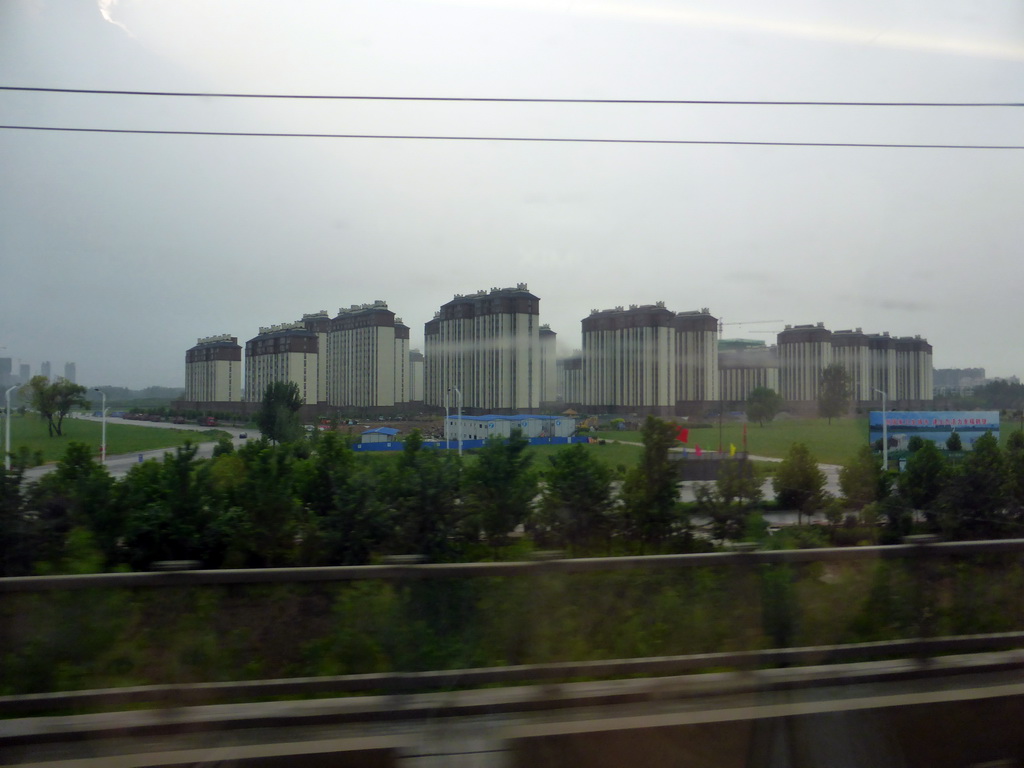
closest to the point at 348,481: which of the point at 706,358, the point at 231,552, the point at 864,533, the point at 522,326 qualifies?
the point at 231,552

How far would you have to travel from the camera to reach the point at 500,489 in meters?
7.80

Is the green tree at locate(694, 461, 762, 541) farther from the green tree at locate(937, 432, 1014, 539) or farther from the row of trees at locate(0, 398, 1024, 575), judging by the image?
the green tree at locate(937, 432, 1014, 539)

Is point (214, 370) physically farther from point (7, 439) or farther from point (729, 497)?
point (729, 497)

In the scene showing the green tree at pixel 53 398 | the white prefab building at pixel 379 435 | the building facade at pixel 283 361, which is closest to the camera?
the green tree at pixel 53 398

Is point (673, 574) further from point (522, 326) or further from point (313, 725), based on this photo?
point (522, 326)

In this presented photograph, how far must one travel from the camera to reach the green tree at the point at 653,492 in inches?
309

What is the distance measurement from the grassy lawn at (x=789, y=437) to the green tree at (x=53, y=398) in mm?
5794

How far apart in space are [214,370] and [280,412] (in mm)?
1104

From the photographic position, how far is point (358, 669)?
13.9 feet

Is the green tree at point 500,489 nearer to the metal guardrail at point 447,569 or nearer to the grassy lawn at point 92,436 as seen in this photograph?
the grassy lawn at point 92,436

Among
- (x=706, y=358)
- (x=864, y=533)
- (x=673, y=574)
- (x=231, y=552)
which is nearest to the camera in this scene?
(x=673, y=574)

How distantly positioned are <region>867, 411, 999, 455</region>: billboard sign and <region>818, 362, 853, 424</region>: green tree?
0.36 meters

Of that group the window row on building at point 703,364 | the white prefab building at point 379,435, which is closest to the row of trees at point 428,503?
the white prefab building at point 379,435

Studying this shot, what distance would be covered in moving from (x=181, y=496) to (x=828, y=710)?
632 cm
